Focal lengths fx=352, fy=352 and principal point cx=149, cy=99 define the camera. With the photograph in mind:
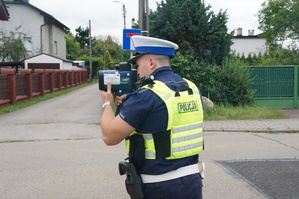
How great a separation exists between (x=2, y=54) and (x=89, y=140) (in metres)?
26.4

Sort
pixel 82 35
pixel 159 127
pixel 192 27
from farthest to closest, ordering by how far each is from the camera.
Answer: pixel 82 35 < pixel 192 27 < pixel 159 127

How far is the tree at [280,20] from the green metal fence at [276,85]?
17.7 metres

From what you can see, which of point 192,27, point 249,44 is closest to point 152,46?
point 192,27

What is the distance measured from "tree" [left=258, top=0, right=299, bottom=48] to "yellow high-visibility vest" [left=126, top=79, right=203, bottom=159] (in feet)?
102

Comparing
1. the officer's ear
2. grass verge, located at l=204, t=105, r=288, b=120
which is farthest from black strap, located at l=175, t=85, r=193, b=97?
grass verge, located at l=204, t=105, r=288, b=120

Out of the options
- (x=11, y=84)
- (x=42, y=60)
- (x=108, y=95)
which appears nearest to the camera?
(x=108, y=95)

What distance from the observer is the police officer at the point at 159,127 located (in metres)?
2.15

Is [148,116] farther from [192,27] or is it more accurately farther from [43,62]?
[43,62]

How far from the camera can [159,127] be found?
215cm

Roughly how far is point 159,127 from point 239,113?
10.7 metres

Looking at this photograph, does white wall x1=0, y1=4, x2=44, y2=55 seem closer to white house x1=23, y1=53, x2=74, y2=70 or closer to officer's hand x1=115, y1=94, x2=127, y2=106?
white house x1=23, y1=53, x2=74, y2=70

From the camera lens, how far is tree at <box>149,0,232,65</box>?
14.3 metres

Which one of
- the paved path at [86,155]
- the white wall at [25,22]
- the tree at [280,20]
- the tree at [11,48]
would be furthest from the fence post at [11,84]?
the tree at [280,20]

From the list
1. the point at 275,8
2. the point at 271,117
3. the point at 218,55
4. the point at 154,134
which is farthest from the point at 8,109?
the point at 275,8
